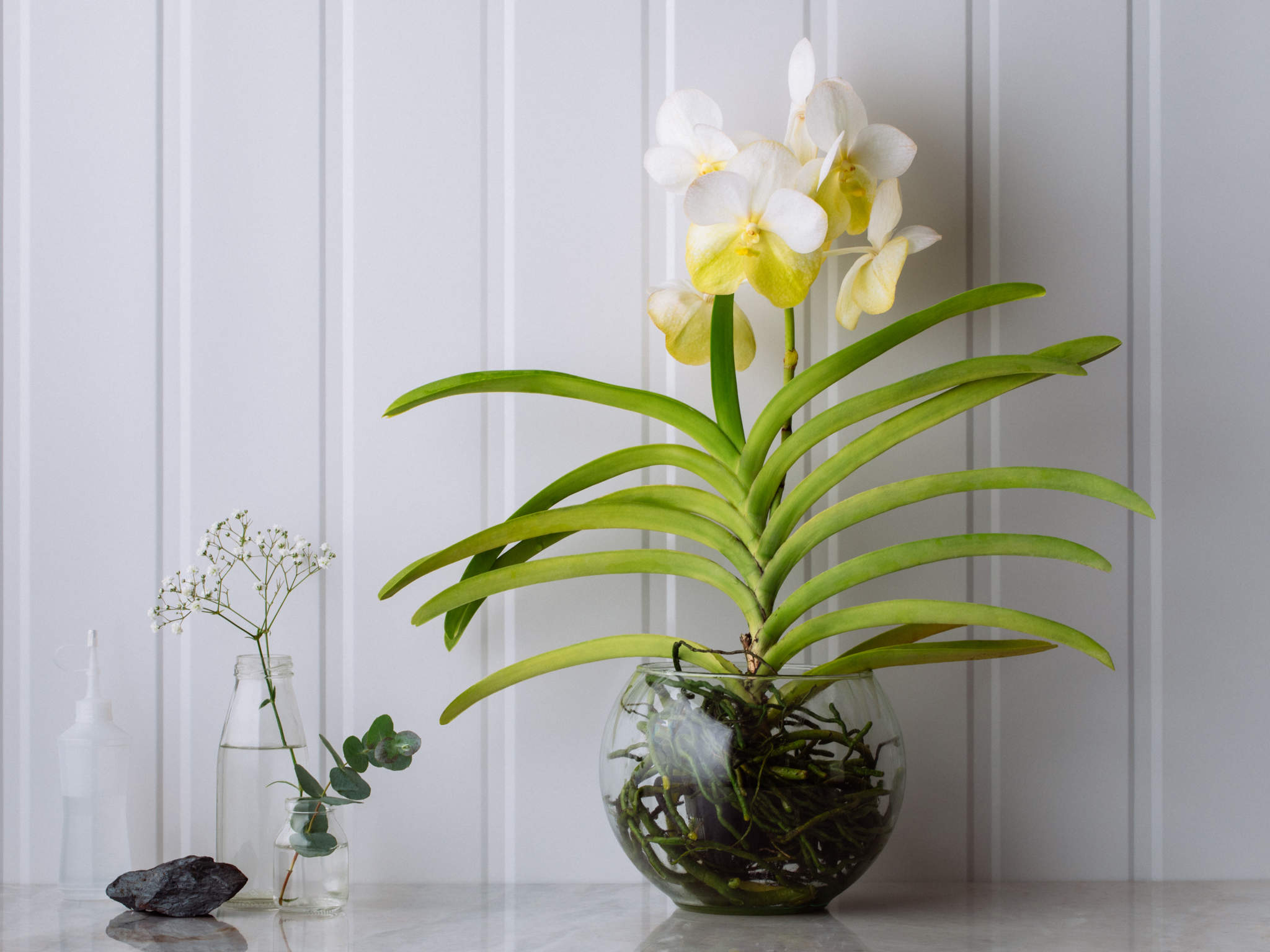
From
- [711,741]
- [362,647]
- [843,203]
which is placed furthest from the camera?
[362,647]

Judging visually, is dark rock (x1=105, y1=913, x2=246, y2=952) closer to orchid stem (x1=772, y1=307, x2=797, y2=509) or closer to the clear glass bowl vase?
the clear glass bowl vase

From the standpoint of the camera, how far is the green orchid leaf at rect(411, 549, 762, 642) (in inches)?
29.9

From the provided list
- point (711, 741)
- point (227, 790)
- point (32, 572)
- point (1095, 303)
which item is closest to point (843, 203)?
Result: point (1095, 303)

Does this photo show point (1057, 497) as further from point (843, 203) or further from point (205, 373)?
point (205, 373)

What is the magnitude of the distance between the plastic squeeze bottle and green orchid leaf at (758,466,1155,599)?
621 millimetres

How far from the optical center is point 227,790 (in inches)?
32.3

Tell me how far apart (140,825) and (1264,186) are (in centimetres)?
129

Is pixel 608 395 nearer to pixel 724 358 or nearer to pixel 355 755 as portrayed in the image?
pixel 724 358

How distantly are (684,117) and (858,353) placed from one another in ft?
0.88

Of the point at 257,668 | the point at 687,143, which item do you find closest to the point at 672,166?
the point at 687,143

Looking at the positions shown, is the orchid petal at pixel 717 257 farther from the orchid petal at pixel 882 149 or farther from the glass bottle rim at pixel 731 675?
the glass bottle rim at pixel 731 675

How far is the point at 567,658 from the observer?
793 mm

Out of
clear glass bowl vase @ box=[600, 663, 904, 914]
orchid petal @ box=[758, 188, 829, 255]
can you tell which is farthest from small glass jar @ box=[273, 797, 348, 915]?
orchid petal @ box=[758, 188, 829, 255]

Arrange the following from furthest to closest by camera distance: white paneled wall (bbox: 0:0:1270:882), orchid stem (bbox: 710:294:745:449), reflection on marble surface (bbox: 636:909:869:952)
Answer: white paneled wall (bbox: 0:0:1270:882)
orchid stem (bbox: 710:294:745:449)
reflection on marble surface (bbox: 636:909:869:952)
